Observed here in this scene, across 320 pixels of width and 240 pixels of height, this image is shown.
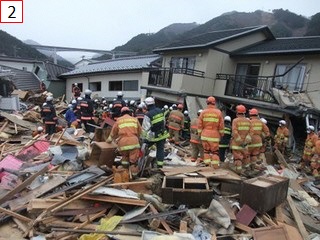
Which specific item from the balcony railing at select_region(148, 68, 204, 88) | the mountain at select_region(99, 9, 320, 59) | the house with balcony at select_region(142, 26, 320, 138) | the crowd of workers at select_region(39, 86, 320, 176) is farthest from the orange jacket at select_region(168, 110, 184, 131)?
the mountain at select_region(99, 9, 320, 59)

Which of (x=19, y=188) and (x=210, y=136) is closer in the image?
(x=19, y=188)

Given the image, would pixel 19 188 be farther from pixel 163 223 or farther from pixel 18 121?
pixel 18 121

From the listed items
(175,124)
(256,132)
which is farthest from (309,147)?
(175,124)

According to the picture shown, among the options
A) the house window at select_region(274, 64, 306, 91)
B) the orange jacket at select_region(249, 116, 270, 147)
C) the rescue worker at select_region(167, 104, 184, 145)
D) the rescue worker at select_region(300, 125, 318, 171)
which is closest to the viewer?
the orange jacket at select_region(249, 116, 270, 147)

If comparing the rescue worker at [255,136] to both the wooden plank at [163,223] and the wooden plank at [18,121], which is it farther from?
the wooden plank at [18,121]

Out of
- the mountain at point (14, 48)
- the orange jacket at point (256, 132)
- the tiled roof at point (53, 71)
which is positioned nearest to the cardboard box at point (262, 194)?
the orange jacket at point (256, 132)

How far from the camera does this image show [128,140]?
6.82 metres

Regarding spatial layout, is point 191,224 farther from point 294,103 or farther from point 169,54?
point 169,54

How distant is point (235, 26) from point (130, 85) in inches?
1124

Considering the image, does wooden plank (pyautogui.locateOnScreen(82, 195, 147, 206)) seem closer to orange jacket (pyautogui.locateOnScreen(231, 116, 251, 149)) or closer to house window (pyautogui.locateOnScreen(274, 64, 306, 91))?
orange jacket (pyautogui.locateOnScreen(231, 116, 251, 149))

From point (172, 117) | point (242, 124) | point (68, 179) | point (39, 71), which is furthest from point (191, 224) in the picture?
point (39, 71)

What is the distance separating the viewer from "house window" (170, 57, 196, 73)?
63.5 feet

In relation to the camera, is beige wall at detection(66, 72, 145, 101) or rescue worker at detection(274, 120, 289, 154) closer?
rescue worker at detection(274, 120, 289, 154)

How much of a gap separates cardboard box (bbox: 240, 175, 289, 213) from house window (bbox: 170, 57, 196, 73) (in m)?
13.1
